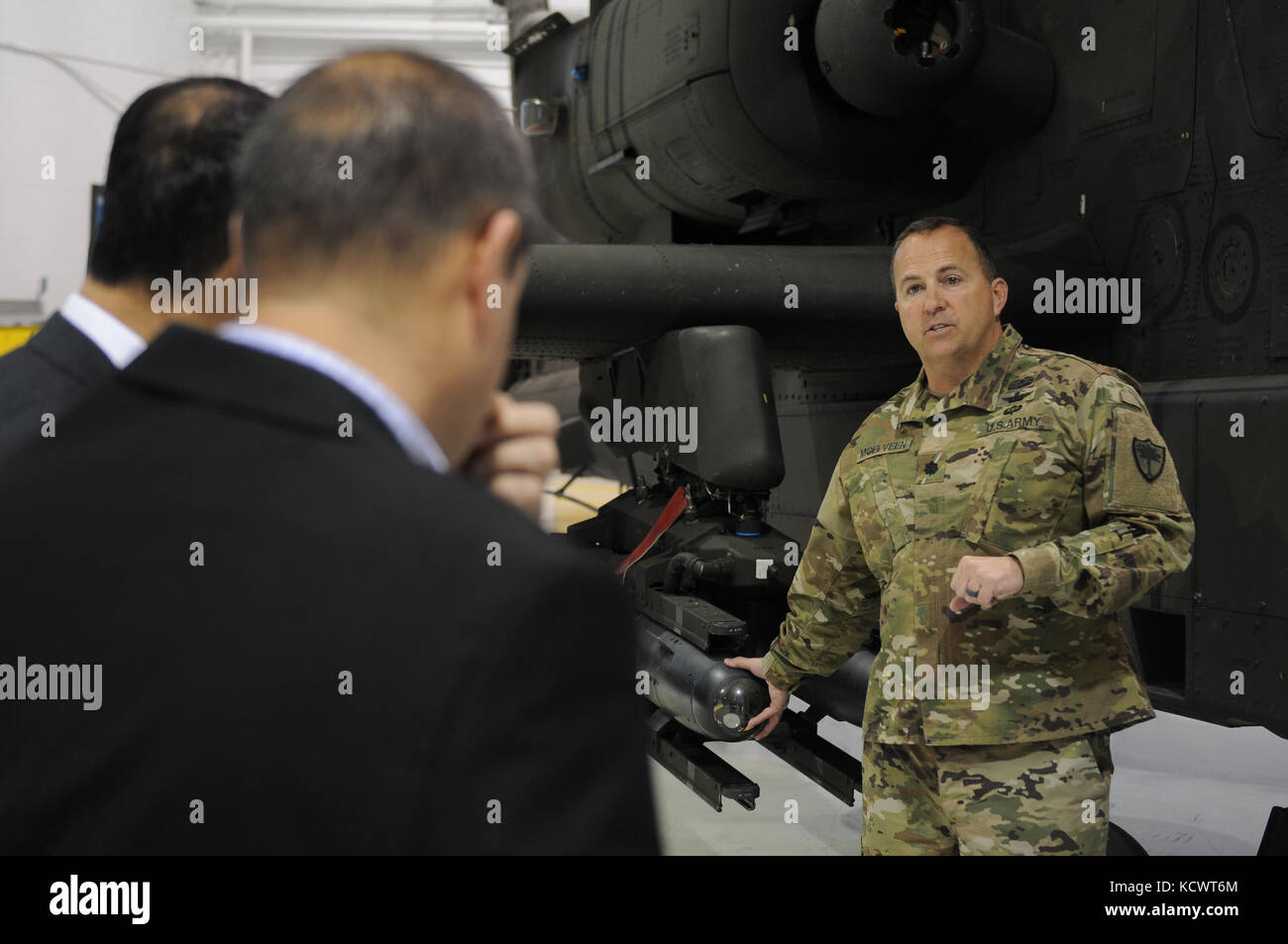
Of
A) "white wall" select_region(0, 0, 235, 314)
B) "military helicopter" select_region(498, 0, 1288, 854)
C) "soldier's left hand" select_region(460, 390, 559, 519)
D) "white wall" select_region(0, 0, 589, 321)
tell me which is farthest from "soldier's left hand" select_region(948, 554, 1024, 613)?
"white wall" select_region(0, 0, 235, 314)

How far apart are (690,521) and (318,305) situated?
12.8 ft

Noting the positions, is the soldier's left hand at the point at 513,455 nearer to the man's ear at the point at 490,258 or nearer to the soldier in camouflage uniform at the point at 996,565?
the man's ear at the point at 490,258

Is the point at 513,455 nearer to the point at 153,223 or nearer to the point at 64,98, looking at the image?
the point at 153,223

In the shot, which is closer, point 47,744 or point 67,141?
point 47,744

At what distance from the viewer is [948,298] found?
2.80 metres

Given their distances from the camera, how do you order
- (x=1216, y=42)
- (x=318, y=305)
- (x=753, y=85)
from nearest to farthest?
1. (x=318, y=305)
2. (x=1216, y=42)
3. (x=753, y=85)

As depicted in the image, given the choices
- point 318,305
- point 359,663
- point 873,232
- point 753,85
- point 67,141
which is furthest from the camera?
point 67,141

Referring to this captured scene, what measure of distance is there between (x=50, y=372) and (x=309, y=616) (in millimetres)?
1485

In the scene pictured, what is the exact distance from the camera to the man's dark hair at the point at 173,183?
1850 millimetres

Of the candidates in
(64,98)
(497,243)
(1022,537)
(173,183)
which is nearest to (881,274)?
(1022,537)

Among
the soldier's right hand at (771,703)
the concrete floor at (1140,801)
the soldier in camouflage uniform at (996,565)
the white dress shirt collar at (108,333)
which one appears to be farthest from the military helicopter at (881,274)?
the white dress shirt collar at (108,333)

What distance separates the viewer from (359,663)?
0.76 meters

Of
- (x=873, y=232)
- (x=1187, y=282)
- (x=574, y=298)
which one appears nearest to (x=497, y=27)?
(x=873, y=232)

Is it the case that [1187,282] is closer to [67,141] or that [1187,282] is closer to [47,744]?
[47,744]
